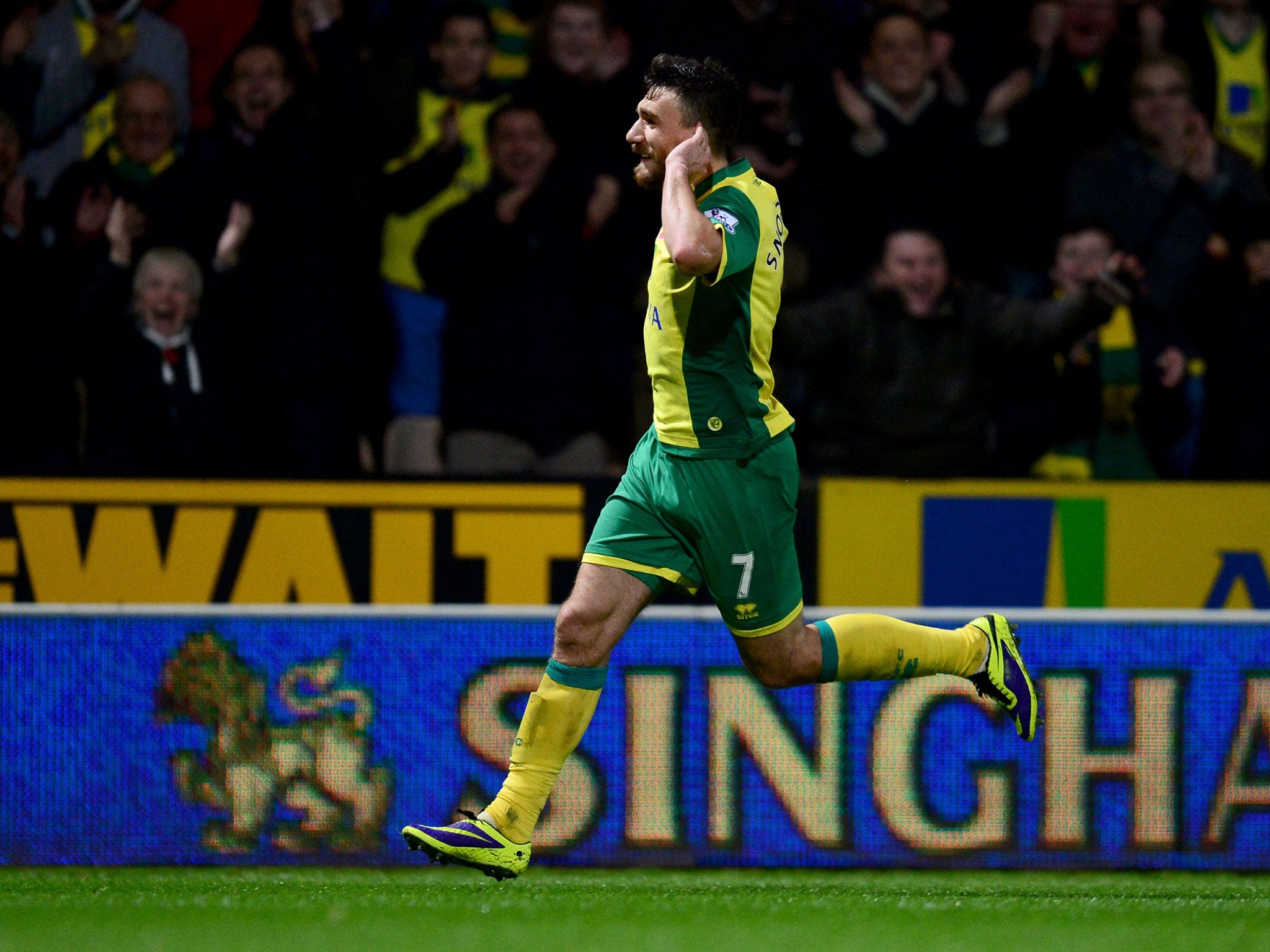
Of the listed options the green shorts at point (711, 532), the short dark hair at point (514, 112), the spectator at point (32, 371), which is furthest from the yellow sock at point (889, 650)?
the spectator at point (32, 371)

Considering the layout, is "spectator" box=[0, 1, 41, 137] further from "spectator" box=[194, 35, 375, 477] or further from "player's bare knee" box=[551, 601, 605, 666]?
"player's bare knee" box=[551, 601, 605, 666]

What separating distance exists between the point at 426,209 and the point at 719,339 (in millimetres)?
3065

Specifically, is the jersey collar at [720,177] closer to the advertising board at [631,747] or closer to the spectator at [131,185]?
the advertising board at [631,747]

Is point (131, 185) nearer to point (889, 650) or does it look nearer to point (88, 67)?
point (88, 67)

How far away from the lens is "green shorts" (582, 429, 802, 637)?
3760mm

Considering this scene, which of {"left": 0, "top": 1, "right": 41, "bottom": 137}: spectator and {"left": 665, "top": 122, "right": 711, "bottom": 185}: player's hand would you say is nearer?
{"left": 665, "top": 122, "right": 711, "bottom": 185}: player's hand

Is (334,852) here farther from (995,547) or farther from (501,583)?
(995,547)

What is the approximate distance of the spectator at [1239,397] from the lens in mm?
6598

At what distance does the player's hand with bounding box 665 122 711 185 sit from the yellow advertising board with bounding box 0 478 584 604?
2617 millimetres

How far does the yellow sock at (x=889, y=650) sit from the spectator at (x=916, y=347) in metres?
2.09

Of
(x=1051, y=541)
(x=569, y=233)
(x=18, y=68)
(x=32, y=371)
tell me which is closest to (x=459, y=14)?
(x=569, y=233)

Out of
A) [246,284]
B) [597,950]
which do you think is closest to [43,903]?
[597,950]

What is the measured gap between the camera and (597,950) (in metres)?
3.75

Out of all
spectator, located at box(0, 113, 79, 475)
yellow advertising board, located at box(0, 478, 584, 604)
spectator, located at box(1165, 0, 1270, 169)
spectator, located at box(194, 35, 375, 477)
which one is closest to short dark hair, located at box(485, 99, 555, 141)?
spectator, located at box(194, 35, 375, 477)
